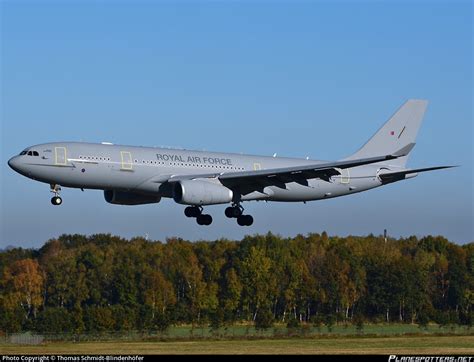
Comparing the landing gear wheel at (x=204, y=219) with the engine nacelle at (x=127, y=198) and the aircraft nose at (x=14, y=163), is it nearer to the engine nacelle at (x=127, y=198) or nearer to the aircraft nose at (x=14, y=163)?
the engine nacelle at (x=127, y=198)

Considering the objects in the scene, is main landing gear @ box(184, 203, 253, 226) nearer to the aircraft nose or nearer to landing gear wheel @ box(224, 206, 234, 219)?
landing gear wheel @ box(224, 206, 234, 219)

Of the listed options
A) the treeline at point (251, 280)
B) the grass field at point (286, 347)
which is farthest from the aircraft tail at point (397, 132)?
the treeline at point (251, 280)

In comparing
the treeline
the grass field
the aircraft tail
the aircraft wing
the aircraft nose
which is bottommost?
the grass field

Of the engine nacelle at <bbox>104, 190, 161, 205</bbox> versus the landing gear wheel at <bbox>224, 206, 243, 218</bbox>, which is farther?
the landing gear wheel at <bbox>224, 206, 243, 218</bbox>

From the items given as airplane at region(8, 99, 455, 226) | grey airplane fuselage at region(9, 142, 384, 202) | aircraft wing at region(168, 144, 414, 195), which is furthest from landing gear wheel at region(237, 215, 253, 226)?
aircraft wing at region(168, 144, 414, 195)

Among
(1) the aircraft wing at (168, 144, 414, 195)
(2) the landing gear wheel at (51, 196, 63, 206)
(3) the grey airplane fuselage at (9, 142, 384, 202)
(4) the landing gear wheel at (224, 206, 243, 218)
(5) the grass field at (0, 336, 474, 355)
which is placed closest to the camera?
(5) the grass field at (0, 336, 474, 355)

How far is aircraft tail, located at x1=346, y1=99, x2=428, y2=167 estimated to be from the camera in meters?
76.1

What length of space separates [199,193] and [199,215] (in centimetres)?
572

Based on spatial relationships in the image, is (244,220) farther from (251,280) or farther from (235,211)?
(251,280)

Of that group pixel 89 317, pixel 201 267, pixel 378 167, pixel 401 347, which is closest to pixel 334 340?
pixel 401 347

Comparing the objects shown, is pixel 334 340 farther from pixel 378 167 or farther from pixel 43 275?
pixel 43 275

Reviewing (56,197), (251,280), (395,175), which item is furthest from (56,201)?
(251,280)

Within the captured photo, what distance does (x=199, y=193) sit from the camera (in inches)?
2502

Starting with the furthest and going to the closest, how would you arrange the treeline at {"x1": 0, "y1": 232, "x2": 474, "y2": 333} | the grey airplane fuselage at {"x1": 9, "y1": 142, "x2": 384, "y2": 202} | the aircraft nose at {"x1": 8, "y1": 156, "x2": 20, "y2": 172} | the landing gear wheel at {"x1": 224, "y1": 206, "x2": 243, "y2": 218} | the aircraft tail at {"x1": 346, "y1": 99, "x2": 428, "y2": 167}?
the treeline at {"x1": 0, "y1": 232, "x2": 474, "y2": 333} < the aircraft tail at {"x1": 346, "y1": 99, "x2": 428, "y2": 167} < the landing gear wheel at {"x1": 224, "y1": 206, "x2": 243, "y2": 218} < the aircraft nose at {"x1": 8, "y1": 156, "x2": 20, "y2": 172} < the grey airplane fuselage at {"x1": 9, "y1": 142, "x2": 384, "y2": 202}
